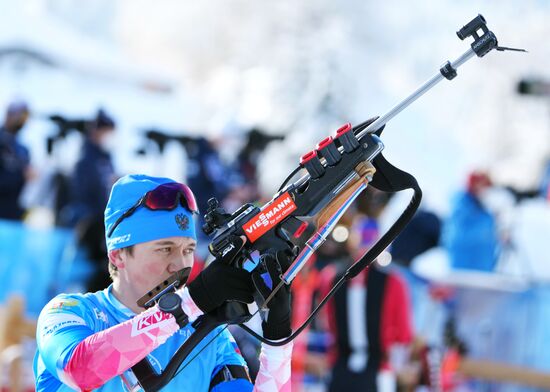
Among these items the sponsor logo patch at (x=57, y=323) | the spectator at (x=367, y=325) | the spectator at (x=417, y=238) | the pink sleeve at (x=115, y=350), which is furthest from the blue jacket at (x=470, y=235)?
the pink sleeve at (x=115, y=350)

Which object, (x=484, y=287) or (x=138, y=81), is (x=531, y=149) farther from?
(x=484, y=287)

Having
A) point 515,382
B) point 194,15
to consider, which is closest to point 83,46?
point 515,382

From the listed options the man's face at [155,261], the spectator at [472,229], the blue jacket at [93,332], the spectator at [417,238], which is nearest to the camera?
the blue jacket at [93,332]

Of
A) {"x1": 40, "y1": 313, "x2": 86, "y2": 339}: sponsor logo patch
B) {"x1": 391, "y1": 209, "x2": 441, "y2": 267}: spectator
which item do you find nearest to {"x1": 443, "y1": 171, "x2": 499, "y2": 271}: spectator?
{"x1": 391, "y1": 209, "x2": 441, "y2": 267}: spectator

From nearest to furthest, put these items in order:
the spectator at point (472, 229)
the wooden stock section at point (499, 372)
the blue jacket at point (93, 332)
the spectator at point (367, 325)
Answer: the blue jacket at point (93, 332)
the spectator at point (367, 325)
the wooden stock section at point (499, 372)
the spectator at point (472, 229)

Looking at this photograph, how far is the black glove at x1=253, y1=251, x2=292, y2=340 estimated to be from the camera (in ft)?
8.81

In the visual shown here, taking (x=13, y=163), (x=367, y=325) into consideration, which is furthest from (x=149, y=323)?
(x=13, y=163)

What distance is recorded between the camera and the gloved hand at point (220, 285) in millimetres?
2652

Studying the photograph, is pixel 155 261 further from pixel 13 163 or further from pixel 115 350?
pixel 13 163

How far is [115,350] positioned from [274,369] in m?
0.50

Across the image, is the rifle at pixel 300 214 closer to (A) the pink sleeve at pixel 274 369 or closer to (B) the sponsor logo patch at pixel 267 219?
(B) the sponsor logo patch at pixel 267 219

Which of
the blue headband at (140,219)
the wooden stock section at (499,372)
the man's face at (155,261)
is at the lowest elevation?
the wooden stock section at (499,372)

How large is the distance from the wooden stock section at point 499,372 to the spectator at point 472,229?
6.07ft

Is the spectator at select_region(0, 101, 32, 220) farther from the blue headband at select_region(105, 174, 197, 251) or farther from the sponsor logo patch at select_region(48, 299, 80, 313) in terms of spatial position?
the sponsor logo patch at select_region(48, 299, 80, 313)
